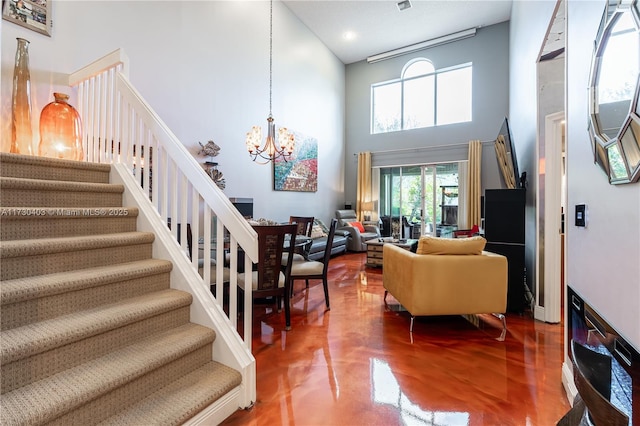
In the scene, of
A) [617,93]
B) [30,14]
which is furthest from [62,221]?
[617,93]

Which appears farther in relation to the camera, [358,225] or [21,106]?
[358,225]

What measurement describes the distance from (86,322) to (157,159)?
122cm

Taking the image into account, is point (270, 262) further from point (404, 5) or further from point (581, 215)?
point (404, 5)

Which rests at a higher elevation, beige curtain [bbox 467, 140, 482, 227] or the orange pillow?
beige curtain [bbox 467, 140, 482, 227]

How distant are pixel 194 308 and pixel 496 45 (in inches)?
322

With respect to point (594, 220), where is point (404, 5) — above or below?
above

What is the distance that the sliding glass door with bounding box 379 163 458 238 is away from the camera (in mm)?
7562

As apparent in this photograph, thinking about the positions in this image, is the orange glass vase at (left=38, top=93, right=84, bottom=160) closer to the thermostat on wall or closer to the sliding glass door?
the thermostat on wall

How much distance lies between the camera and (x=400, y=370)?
6.86 ft

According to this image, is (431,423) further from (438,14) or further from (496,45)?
(496,45)

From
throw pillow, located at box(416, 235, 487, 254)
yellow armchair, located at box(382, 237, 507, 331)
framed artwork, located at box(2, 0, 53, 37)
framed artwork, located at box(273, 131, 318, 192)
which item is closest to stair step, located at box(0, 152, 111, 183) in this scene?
framed artwork, located at box(2, 0, 53, 37)

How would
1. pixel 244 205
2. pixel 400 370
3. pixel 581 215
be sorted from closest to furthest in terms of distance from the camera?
pixel 581 215 → pixel 400 370 → pixel 244 205

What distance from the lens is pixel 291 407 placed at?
1.70 metres

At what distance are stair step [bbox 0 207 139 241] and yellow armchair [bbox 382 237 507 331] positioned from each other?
2345 millimetres
